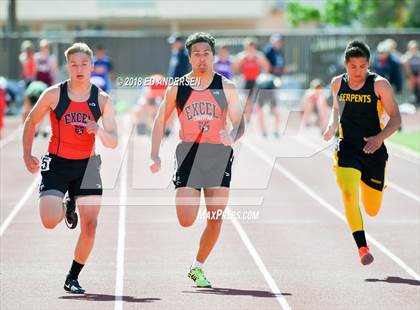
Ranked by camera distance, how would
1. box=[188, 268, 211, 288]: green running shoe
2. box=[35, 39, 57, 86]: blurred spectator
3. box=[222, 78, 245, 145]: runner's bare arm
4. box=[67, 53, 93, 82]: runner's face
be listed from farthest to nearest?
box=[35, 39, 57, 86]: blurred spectator, box=[188, 268, 211, 288]: green running shoe, box=[222, 78, 245, 145]: runner's bare arm, box=[67, 53, 93, 82]: runner's face

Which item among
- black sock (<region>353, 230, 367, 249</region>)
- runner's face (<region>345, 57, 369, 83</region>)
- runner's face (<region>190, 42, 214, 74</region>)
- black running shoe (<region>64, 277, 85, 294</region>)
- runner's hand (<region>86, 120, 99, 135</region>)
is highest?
runner's face (<region>190, 42, 214, 74</region>)

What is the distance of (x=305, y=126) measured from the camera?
97.2 ft

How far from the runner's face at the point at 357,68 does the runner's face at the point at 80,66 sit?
2318 millimetres

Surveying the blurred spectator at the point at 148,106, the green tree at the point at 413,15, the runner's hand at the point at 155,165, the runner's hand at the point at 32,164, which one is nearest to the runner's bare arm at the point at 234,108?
the runner's hand at the point at 155,165

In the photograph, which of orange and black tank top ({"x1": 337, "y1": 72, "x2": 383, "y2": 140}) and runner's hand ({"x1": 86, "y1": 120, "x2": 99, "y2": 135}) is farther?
orange and black tank top ({"x1": 337, "y1": 72, "x2": 383, "y2": 140})

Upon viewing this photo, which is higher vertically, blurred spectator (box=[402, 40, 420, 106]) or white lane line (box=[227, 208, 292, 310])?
white lane line (box=[227, 208, 292, 310])

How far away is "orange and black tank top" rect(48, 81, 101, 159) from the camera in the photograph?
10000mm

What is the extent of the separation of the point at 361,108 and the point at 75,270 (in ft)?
9.69

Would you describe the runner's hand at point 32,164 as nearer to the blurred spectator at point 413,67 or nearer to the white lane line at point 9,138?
the white lane line at point 9,138

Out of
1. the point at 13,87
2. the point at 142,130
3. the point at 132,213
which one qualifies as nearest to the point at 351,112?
the point at 132,213

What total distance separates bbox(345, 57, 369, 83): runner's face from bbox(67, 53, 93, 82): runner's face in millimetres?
2318

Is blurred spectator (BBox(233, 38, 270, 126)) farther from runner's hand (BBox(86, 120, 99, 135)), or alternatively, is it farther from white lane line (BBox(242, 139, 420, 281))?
runner's hand (BBox(86, 120, 99, 135))

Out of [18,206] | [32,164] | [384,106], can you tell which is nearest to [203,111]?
[32,164]

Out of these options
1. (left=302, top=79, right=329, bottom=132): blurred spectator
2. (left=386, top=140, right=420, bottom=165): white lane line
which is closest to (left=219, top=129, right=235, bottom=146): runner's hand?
(left=386, top=140, right=420, bottom=165): white lane line
